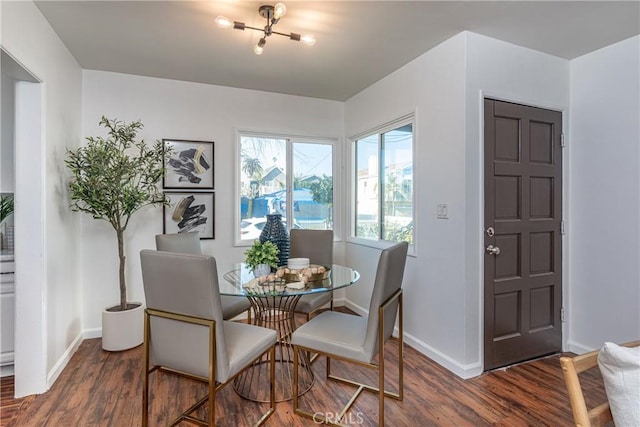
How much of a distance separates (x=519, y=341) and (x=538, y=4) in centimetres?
237

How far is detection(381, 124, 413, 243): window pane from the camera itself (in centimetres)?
305

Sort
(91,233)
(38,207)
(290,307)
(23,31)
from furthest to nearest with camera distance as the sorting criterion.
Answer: (91,233), (290,307), (38,207), (23,31)

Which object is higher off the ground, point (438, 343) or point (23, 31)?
point (23, 31)

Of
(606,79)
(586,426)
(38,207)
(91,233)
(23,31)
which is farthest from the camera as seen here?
(91,233)

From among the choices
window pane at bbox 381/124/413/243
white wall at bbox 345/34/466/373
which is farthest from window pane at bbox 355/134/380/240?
white wall at bbox 345/34/466/373

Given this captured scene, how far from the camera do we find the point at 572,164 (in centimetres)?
281

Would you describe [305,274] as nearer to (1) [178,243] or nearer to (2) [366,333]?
(2) [366,333]

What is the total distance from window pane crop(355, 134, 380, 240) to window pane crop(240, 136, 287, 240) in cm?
88

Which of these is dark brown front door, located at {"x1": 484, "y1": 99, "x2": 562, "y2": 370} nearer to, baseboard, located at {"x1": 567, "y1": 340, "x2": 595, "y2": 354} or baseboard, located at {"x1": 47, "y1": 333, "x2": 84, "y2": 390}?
baseboard, located at {"x1": 567, "y1": 340, "x2": 595, "y2": 354}

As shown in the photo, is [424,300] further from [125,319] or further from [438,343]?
[125,319]

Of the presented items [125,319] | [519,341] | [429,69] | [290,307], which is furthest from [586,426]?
[125,319]

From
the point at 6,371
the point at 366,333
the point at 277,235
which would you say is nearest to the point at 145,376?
the point at 366,333

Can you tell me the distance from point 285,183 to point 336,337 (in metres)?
2.28

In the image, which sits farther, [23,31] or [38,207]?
[38,207]
